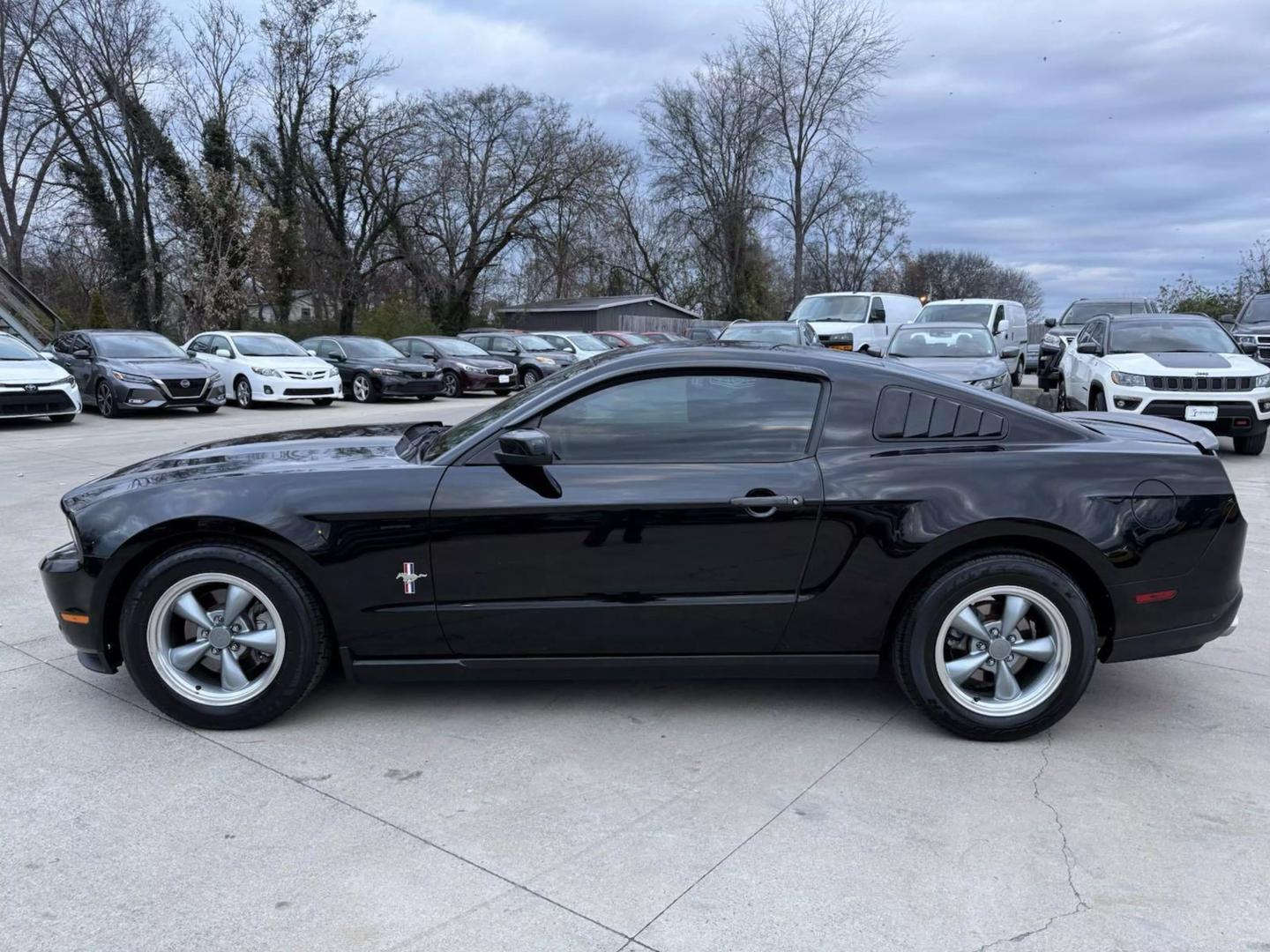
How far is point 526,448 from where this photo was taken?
3.41 meters

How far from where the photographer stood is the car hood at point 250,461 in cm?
368

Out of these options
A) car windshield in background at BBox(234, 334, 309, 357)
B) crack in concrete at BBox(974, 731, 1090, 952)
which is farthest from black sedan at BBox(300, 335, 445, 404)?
crack in concrete at BBox(974, 731, 1090, 952)

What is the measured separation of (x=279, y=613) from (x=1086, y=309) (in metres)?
20.2

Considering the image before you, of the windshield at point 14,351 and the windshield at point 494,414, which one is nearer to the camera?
the windshield at point 494,414

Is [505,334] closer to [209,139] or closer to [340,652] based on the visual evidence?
[209,139]

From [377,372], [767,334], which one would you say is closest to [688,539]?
[767,334]

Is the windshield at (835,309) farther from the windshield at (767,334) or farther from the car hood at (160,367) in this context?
the car hood at (160,367)

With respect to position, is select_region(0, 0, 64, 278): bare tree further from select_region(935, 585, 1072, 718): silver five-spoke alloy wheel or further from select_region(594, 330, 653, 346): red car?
select_region(935, 585, 1072, 718): silver five-spoke alloy wheel

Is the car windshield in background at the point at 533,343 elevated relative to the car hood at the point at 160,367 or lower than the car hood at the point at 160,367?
elevated

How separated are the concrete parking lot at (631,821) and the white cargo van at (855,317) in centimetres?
1664

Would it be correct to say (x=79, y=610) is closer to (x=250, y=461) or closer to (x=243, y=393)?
(x=250, y=461)

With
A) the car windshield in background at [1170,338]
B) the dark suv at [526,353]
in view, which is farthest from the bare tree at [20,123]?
the car windshield in background at [1170,338]

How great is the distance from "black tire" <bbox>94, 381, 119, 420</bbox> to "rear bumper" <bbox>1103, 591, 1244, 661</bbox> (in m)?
16.1

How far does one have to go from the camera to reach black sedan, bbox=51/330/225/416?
15641 mm
